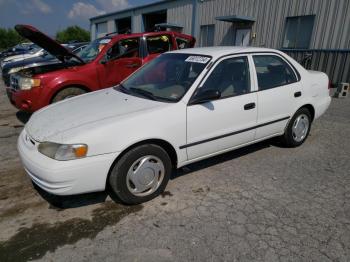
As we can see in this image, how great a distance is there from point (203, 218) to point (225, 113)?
4.09 feet

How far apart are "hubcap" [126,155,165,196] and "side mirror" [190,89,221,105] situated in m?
0.75

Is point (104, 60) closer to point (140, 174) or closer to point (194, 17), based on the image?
point (140, 174)

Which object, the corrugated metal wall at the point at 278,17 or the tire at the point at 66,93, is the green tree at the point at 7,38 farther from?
the tire at the point at 66,93

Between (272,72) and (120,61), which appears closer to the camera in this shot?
(272,72)

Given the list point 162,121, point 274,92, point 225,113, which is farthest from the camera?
point 274,92

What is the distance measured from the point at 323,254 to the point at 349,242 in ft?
1.05

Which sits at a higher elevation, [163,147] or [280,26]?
[280,26]

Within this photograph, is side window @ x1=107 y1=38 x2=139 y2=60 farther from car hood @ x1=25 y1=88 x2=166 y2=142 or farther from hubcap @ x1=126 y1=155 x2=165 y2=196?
hubcap @ x1=126 y1=155 x2=165 y2=196

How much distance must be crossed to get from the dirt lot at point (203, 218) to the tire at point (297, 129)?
46 cm

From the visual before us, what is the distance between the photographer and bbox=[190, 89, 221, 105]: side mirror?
321 centimetres

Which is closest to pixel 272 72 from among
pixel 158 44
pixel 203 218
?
pixel 203 218

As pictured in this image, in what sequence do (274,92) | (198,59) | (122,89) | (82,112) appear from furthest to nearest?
(274,92), (122,89), (198,59), (82,112)

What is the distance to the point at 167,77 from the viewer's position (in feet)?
12.2

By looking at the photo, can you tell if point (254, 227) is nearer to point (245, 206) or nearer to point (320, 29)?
point (245, 206)
